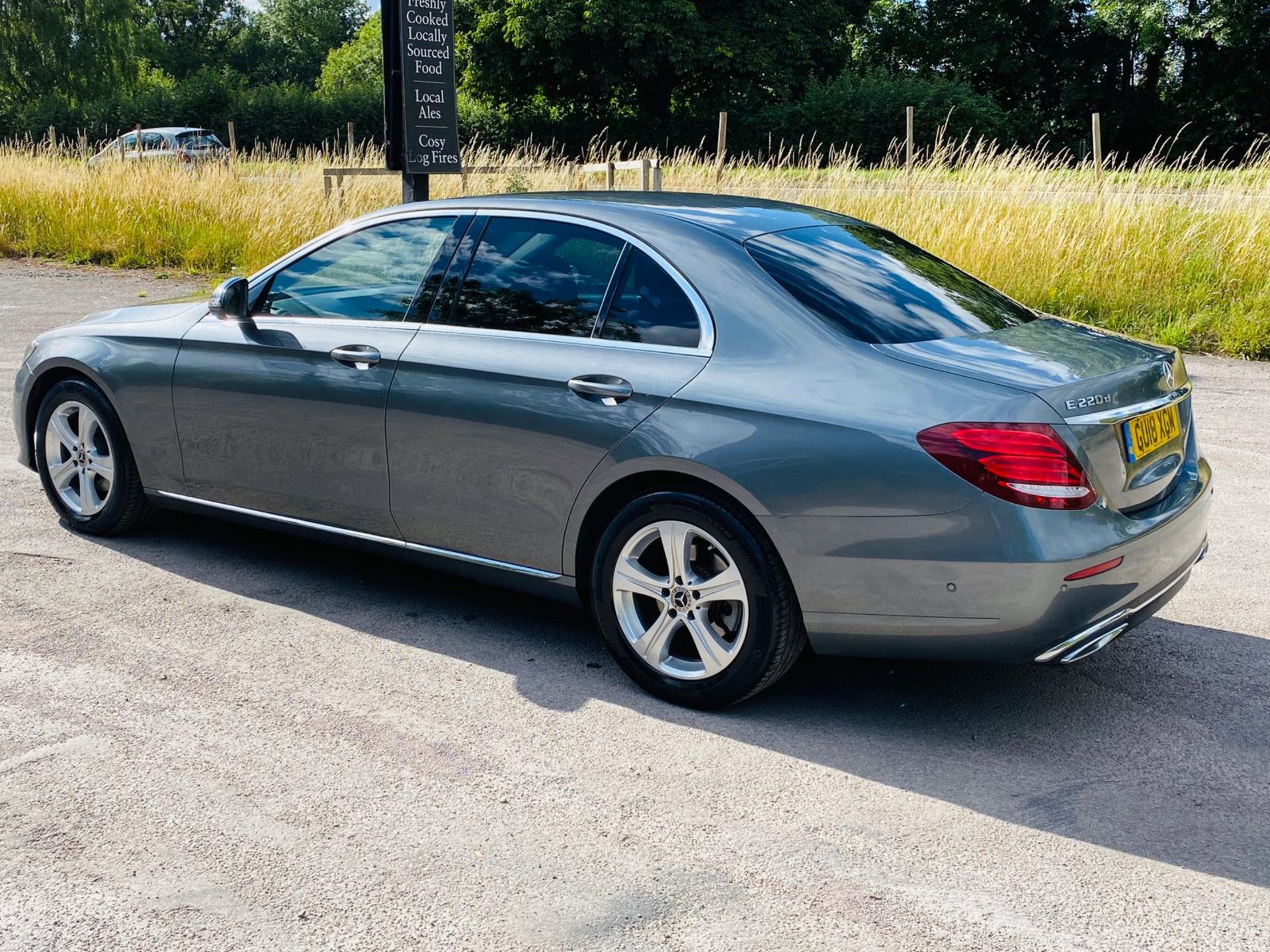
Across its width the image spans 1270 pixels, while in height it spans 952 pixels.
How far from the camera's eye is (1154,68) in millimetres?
47312

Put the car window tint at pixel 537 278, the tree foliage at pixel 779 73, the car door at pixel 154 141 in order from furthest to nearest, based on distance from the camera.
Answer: the tree foliage at pixel 779 73
the car door at pixel 154 141
the car window tint at pixel 537 278

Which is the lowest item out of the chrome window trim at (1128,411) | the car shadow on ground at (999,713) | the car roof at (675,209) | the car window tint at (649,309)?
the car shadow on ground at (999,713)

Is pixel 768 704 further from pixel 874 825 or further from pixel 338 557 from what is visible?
pixel 338 557

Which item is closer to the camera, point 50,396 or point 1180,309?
point 50,396

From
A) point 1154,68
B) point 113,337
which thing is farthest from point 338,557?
point 1154,68

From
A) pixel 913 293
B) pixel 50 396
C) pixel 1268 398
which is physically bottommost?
pixel 1268 398

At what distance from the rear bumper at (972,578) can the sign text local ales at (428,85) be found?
6.00m

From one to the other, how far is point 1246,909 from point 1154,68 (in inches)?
1981

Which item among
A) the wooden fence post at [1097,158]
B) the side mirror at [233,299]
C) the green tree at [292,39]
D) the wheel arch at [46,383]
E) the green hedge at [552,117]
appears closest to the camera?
the side mirror at [233,299]

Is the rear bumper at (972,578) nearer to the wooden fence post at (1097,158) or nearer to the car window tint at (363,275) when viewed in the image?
the car window tint at (363,275)

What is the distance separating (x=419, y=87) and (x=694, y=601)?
6.11 meters

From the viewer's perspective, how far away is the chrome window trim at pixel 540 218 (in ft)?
13.3

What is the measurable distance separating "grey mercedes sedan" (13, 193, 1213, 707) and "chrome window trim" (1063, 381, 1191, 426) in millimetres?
15

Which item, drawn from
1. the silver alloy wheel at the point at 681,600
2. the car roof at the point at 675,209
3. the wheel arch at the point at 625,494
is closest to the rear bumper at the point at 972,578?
the wheel arch at the point at 625,494
